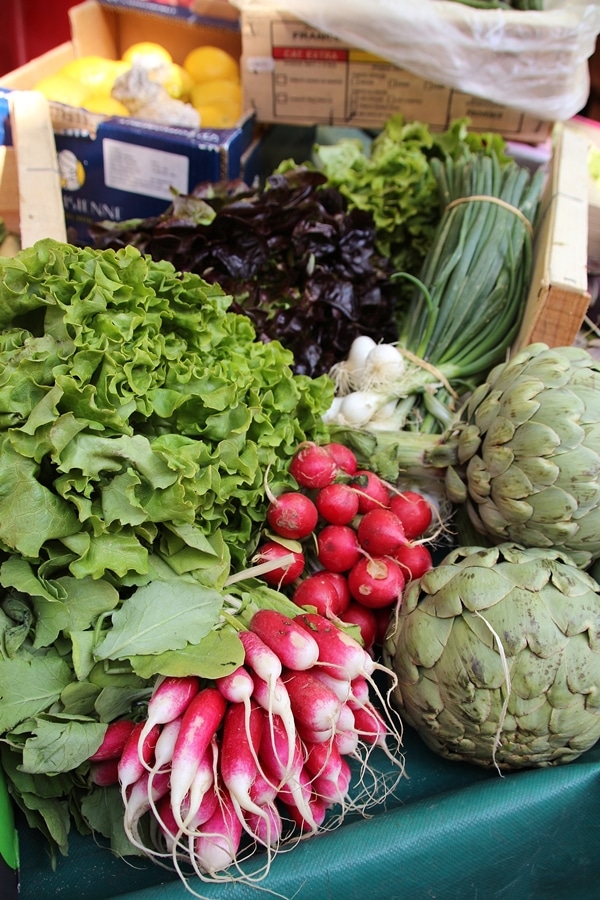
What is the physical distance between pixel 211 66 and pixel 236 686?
2.97m

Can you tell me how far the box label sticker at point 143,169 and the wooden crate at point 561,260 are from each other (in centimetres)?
124

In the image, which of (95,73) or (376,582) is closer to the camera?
(376,582)

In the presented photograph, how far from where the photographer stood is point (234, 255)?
79.0 inches

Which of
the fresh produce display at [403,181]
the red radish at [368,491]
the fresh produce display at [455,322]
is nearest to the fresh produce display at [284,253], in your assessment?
the fresh produce display at [455,322]

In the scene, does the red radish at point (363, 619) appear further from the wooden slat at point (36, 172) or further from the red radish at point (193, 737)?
the wooden slat at point (36, 172)

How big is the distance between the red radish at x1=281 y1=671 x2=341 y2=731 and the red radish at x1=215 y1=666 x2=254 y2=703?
82mm

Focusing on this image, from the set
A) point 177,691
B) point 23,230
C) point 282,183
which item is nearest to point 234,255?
point 282,183

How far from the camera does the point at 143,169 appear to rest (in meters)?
2.41

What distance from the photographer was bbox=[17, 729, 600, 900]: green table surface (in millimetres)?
1129

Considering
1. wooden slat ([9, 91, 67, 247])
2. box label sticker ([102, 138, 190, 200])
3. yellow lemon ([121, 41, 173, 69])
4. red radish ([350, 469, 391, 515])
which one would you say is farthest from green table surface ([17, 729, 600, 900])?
yellow lemon ([121, 41, 173, 69])

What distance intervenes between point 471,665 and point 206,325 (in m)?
0.86

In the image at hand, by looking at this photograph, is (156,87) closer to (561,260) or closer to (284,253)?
(284,253)

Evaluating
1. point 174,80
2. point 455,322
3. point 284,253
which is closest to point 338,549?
point 455,322

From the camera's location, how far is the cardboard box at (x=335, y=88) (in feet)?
8.93
